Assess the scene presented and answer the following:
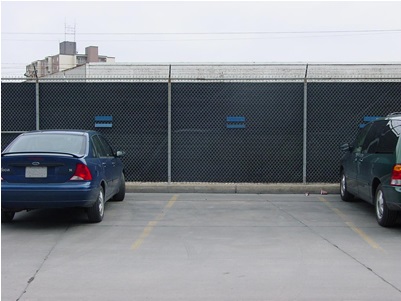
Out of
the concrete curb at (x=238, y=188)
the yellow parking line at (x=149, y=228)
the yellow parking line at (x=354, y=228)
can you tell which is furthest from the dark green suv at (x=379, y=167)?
the yellow parking line at (x=149, y=228)

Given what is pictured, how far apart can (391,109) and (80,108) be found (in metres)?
8.45

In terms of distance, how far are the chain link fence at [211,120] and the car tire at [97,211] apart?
4252 millimetres

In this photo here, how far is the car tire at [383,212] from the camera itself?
757 centimetres

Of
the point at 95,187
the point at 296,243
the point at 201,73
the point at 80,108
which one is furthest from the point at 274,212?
the point at 201,73

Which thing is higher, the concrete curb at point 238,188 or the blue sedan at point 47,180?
the blue sedan at point 47,180

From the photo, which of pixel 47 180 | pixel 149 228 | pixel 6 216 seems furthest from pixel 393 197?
pixel 6 216

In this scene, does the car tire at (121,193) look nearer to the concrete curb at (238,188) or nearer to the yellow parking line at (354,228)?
the concrete curb at (238,188)

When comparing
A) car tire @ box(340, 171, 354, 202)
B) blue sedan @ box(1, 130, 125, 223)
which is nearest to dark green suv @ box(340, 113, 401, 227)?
car tire @ box(340, 171, 354, 202)

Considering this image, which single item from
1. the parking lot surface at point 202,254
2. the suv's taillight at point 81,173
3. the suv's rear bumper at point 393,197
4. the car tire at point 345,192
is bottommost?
the parking lot surface at point 202,254

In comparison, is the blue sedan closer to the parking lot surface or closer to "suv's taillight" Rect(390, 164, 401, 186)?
the parking lot surface

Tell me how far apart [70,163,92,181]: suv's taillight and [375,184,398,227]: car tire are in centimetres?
498

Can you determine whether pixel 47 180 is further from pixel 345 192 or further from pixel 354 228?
pixel 345 192

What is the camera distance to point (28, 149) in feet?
25.7

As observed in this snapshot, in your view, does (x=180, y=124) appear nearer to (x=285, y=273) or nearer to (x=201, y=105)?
(x=201, y=105)
